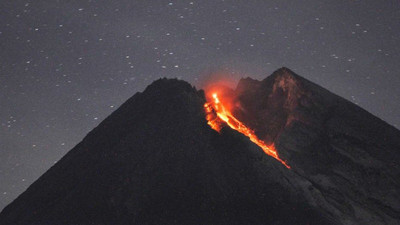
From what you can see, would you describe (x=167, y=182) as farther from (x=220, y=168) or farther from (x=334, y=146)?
(x=334, y=146)

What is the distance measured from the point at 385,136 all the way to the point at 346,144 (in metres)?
4.96

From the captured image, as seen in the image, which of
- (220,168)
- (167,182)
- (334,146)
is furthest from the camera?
(334,146)

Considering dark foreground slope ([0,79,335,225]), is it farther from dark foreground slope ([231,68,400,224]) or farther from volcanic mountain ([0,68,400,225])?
dark foreground slope ([231,68,400,224])

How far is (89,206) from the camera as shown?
22719mm

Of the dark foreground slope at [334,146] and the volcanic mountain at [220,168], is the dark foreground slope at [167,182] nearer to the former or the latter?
the volcanic mountain at [220,168]

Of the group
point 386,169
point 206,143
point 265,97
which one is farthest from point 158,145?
point 386,169

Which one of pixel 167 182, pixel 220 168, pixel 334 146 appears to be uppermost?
pixel 334 146

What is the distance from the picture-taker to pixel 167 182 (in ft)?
76.4

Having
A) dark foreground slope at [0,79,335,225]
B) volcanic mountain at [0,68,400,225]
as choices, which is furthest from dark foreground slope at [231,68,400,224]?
dark foreground slope at [0,79,335,225]

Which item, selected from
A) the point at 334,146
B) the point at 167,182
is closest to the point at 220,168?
the point at 167,182

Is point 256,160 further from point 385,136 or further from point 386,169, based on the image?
point 385,136

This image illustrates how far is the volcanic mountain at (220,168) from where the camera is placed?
859 inches

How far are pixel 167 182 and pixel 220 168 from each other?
184 inches

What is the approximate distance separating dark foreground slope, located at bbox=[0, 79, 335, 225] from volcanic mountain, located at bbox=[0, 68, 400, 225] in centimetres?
9
